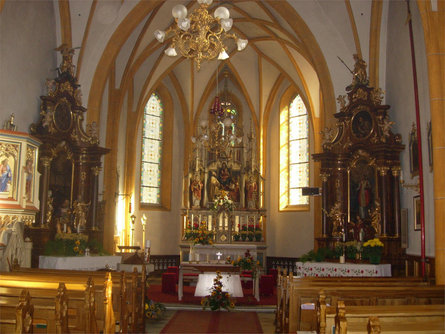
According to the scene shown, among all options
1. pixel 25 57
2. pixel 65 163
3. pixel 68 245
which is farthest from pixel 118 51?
pixel 68 245

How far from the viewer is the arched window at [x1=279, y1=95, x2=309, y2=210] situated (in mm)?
22344

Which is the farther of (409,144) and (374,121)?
(374,121)

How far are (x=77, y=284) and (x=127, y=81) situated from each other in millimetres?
12386

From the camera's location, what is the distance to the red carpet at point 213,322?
391 inches

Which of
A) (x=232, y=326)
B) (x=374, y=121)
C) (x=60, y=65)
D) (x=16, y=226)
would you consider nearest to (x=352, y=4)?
(x=374, y=121)

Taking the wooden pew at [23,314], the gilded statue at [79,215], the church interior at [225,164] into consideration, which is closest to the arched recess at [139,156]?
the church interior at [225,164]

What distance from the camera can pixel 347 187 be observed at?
1480 cm

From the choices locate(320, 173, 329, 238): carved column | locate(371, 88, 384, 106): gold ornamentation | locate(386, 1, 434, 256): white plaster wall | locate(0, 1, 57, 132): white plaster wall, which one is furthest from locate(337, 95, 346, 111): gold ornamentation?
locate(0, 1, 57, 132): white plaster wall

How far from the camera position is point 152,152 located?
76.1ft

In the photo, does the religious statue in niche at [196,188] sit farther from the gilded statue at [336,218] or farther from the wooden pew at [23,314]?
the wooden pew at [23,314]

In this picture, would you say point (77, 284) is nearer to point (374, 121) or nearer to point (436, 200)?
point (436, 200)

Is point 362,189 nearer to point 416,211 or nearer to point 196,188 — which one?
point 416,211

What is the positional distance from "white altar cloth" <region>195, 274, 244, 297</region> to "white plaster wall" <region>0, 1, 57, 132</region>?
620 cm

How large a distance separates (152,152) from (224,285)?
36.6 ft
